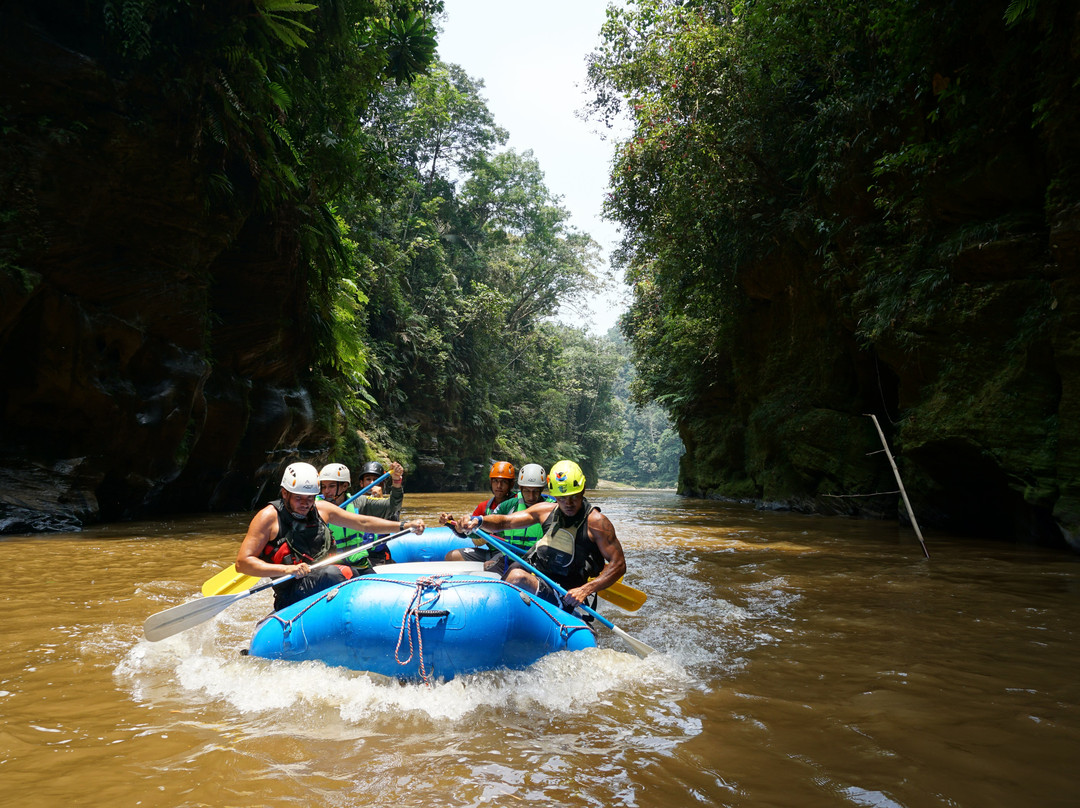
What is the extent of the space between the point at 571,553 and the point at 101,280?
26.2ft

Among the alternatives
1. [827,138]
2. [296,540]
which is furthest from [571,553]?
[827,138]

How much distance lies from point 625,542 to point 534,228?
28933 millimetres

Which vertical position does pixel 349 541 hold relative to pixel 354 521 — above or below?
below

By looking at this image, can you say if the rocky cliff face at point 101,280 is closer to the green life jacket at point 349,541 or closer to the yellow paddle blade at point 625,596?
the green life jacket at point 349,541

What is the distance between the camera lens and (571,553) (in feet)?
16.3

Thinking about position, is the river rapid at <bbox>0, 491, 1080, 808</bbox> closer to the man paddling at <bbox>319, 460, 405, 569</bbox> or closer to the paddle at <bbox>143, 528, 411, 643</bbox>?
the paddle at <bbox>143, 528, 411, 643</bbox>

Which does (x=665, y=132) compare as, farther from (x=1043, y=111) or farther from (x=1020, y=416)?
(x=1020, y=416)

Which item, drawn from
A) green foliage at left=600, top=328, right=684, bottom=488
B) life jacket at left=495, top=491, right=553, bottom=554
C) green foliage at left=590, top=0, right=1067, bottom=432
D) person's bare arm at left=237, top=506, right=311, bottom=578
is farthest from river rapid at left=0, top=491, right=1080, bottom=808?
green foliage at left=600, top=328, right=684, bottom=488

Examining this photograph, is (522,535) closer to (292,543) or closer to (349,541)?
(349,541)

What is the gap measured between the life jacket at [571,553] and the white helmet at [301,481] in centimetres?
172

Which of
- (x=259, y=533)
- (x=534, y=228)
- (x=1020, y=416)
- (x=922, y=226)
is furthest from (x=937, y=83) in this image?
(x=534, y=228)

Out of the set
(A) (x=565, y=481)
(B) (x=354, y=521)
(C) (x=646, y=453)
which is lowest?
(B) (x=354, y=521)

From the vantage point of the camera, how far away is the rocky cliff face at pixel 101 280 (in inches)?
322

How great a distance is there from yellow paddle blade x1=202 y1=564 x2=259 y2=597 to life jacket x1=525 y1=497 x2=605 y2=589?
80.5 inches
